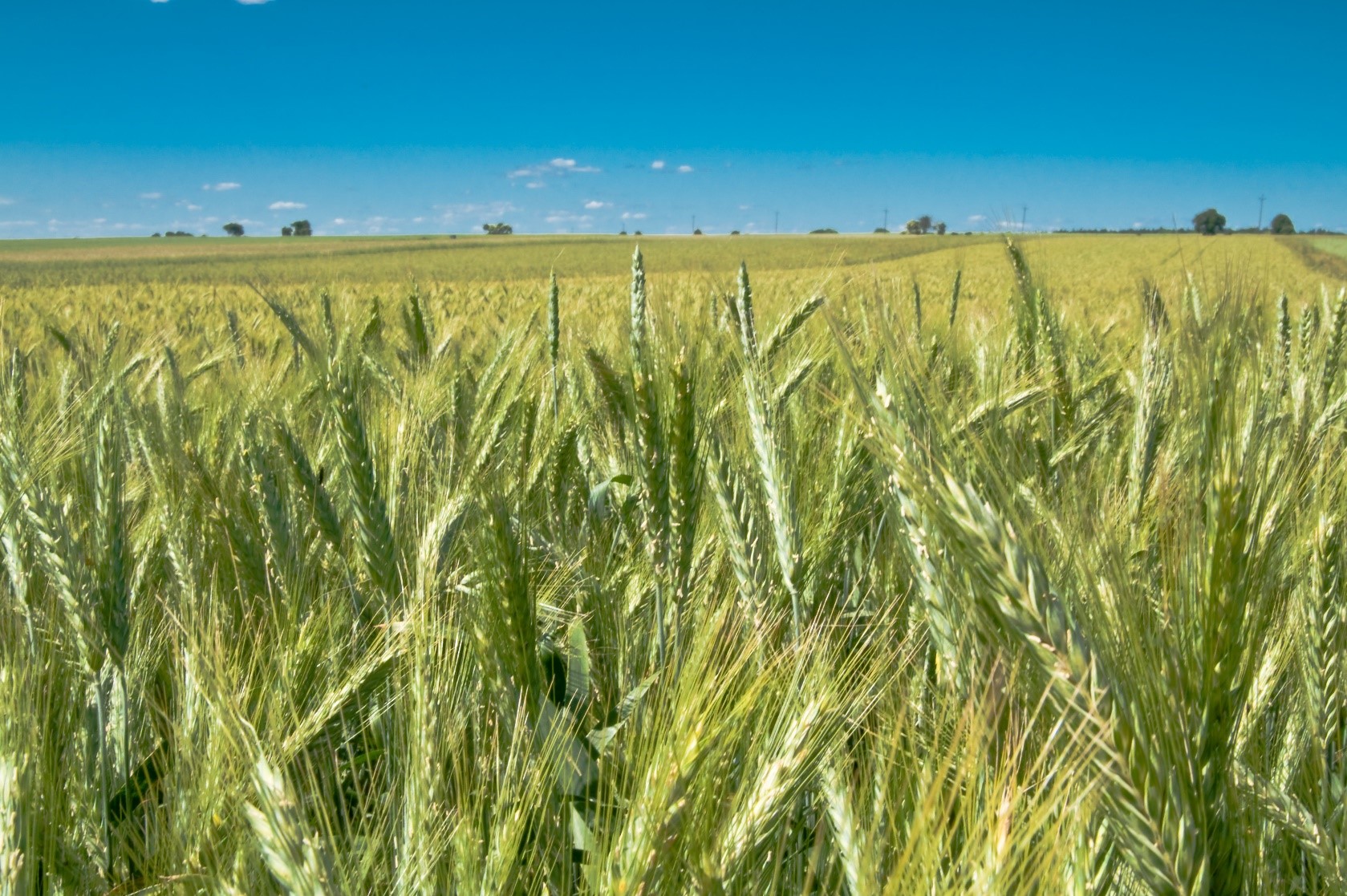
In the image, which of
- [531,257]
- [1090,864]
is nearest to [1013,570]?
[1090,864]

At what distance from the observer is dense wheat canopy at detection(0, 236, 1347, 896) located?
2.35 ft

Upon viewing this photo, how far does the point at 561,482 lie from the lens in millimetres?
2162

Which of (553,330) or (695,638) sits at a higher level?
(553,330)

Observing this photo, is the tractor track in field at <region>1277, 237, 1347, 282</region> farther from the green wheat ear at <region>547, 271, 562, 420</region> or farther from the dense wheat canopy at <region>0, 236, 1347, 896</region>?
the dense wheat canopy at <region>0, 236, 1347, 896</region>

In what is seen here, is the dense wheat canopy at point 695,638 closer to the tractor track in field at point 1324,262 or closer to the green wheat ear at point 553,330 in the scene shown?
the green wheat ear at point 553,330

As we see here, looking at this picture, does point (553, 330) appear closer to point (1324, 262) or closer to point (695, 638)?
point (695, 638)

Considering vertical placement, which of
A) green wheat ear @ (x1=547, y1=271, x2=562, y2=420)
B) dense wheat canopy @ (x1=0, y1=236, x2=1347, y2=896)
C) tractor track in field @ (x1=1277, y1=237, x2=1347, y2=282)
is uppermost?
tractor track in field @ (x1=1277, y1=237, x2=1347, y2=282)

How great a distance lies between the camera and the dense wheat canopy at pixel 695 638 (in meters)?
0.72

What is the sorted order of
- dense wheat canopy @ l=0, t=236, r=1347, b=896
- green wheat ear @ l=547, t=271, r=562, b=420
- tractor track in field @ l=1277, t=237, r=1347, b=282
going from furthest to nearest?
tractor track in field @ l=1277, t=237, r=1347, b=282 < green wheat ear @ l=547, t=271, r=562, b=420 < dense wheat canopy @ l=0, t=236, r=1347, b=896

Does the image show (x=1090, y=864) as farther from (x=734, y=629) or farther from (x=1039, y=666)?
(x=734, y=629)

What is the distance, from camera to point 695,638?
1.01 m

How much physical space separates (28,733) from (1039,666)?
1104 millimetres

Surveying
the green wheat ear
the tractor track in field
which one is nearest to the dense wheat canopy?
the green wheat ear

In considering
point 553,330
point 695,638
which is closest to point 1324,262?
point 553,330
